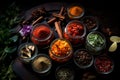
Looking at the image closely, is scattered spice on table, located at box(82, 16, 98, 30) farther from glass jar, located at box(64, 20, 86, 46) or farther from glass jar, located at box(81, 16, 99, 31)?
glass jar, located at box(64, 20, 86, 46)

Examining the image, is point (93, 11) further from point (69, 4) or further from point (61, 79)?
point (61, 79)

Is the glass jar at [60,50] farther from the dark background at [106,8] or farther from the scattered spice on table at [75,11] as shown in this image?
the dark background at [106,8]

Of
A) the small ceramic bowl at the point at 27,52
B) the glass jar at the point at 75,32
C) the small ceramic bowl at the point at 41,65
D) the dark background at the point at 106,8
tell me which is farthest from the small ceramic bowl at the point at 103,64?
the small ceramic bowl at the point at 27,52

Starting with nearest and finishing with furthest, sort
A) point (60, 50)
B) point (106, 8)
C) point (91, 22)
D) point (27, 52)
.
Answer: point (60, 50), point (27, 52), point (91, 22), point (106, 8)

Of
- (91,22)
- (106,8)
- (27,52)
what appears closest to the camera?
(27,52)

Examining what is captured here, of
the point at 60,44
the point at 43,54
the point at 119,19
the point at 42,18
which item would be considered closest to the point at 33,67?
the point at 43,54

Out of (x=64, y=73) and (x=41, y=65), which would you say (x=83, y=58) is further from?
(x=41, y=65)

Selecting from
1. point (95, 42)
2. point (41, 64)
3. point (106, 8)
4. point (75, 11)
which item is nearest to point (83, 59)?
point (95, 42)
